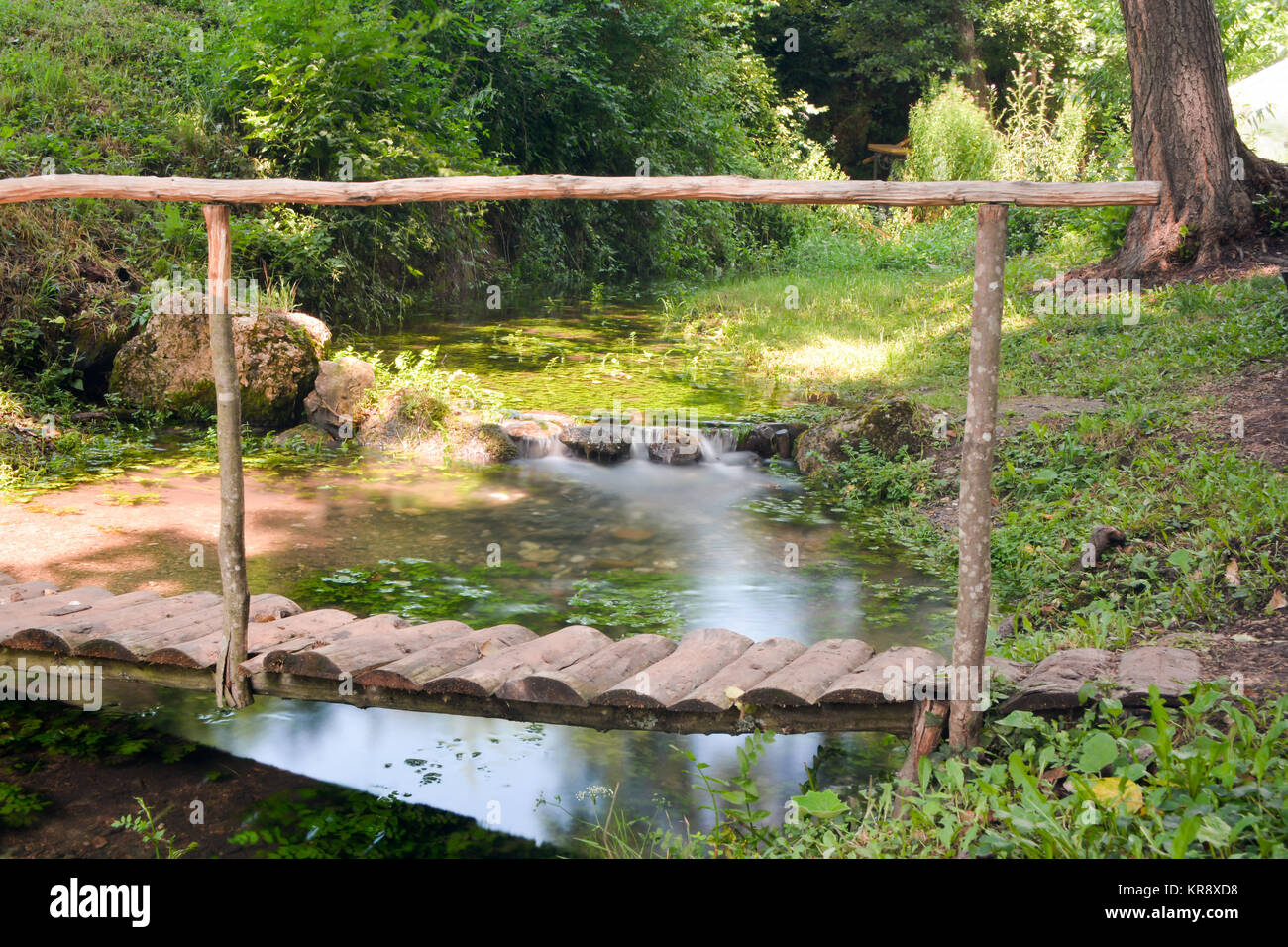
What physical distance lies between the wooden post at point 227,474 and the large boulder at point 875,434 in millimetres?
5344

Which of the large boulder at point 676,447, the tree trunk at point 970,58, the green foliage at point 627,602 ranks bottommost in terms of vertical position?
the green foliage at point 627,602

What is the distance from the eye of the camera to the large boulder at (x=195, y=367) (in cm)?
964

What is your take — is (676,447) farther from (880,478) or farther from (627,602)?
(627,602)

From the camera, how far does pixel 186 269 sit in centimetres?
1035

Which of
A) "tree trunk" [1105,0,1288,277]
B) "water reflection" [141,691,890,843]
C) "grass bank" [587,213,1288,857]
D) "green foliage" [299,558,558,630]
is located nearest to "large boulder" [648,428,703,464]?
→ "grass bank" [587,213,1288,857]

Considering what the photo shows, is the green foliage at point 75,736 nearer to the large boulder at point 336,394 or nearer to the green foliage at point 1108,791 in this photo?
the green foliage at point 1108,791

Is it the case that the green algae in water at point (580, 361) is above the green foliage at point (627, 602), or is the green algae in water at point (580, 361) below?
above

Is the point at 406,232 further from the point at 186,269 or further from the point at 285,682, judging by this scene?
the point at 285,682

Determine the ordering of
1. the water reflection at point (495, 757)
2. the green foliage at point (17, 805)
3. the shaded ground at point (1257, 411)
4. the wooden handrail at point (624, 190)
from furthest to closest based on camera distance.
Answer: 1. the shaded ground at point (1257, 411)
2. the water reflection at point (495, 757)
3. the green foliage at point (17, 805)
4. the wooden handrail at point (624, 190)

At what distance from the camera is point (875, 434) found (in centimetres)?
855

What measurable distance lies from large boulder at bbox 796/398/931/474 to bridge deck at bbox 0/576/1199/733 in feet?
14.2

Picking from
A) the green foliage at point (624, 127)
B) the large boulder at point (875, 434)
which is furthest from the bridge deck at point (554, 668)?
the green foliage at point (624, 127)

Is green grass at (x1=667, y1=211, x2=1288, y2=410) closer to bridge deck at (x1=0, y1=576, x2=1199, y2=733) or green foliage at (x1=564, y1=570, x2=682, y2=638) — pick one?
green foliage at (x1=564, y1=570, x2=682, y2=638)

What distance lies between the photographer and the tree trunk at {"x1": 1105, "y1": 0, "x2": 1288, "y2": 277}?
33.2 ft
